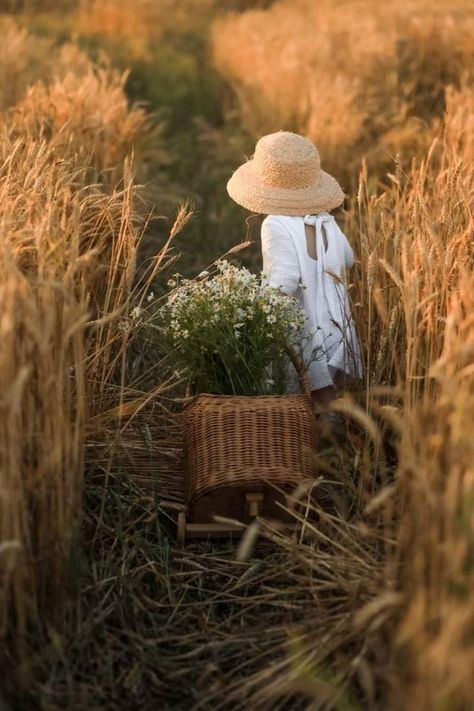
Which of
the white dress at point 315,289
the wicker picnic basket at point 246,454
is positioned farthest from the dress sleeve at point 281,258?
the wicker picnic basket at point 246,454

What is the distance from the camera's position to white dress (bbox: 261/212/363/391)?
3168 mm

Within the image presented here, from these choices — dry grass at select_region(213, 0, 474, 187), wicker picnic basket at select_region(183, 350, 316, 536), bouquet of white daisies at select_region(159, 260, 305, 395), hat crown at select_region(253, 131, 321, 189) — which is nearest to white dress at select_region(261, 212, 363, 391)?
hat crown at select_region(253, 131, 321, 189)

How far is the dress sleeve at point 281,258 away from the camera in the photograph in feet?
10.4

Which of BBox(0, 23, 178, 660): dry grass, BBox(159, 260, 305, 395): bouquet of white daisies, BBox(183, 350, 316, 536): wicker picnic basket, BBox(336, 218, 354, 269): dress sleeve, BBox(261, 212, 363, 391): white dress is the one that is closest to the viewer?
BBox(0, 23, 178, 660): dry grass

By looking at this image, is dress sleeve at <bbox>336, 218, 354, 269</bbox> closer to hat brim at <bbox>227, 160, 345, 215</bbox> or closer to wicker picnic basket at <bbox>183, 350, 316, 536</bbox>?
hat brim at <bbox>227, 160, 345, 215</bbox>

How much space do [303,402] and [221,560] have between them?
43 centimetres

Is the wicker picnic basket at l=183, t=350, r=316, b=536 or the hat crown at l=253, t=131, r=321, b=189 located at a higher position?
the hat crown at l=253, t=131, r=321, b=189

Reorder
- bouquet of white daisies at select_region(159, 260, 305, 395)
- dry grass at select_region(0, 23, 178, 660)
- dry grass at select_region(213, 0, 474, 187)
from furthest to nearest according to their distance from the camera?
dry grass at select_region(213, 0, 474, 187), bouquet of white daisies at select_region(159, 260, 305, 395), dry grass at select_region(0, 23, 178, 660)

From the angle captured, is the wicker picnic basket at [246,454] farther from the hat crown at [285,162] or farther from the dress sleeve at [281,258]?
the hat crown at [285,162]

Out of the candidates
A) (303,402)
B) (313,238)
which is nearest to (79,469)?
(303,402)

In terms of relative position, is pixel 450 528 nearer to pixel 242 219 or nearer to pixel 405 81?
pixel 242 219

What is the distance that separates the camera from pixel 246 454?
8.86 feet

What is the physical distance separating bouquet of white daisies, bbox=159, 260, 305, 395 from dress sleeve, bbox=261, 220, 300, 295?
0.21 meters

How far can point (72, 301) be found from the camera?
2.25m
